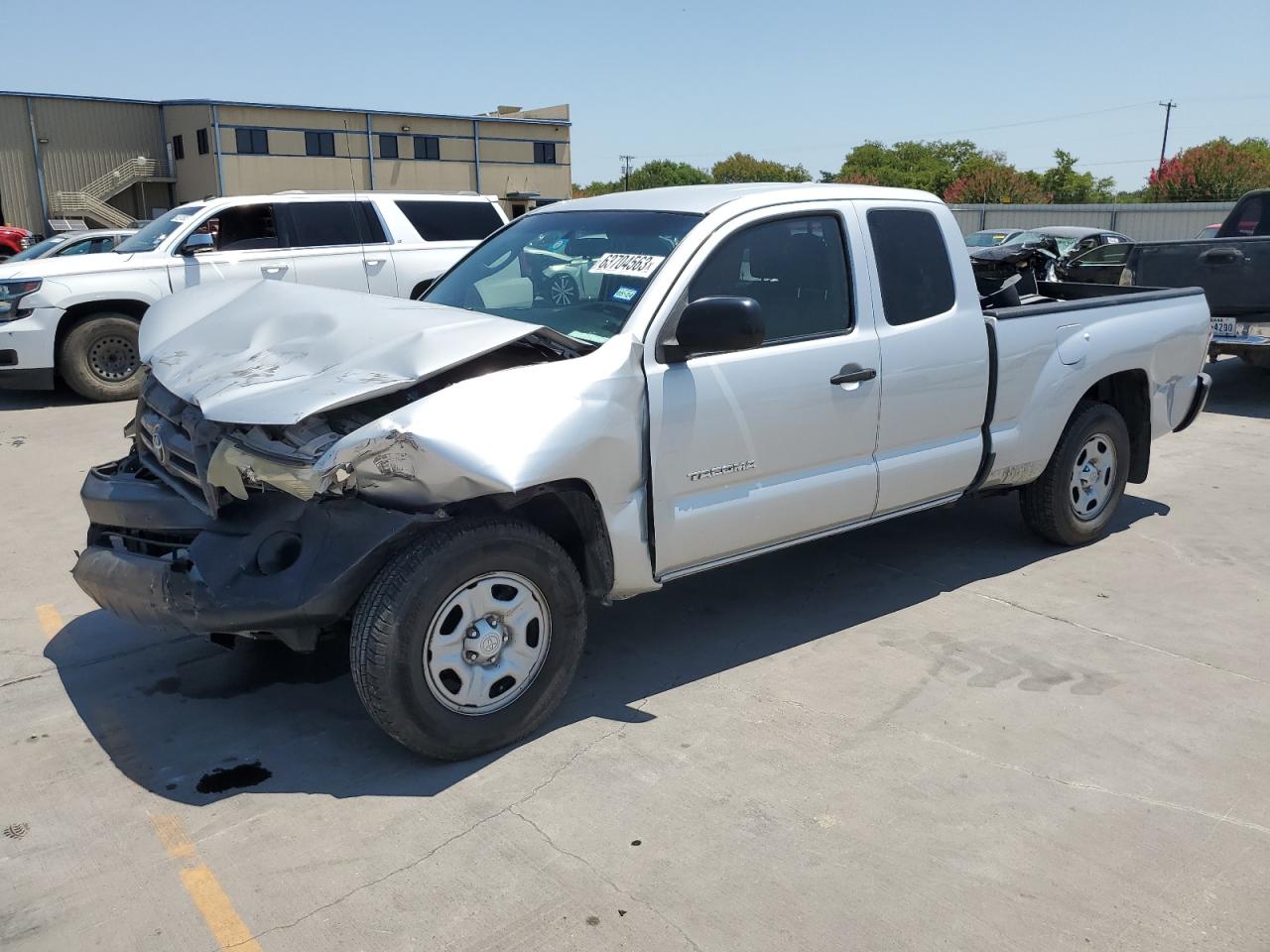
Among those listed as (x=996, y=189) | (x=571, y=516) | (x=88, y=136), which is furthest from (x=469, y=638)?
(x=996, y=189)

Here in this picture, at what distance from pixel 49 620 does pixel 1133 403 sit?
19.1ft

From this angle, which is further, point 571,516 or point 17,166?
point 17,166

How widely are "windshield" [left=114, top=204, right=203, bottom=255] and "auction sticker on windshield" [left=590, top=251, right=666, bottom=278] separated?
7.62 metres

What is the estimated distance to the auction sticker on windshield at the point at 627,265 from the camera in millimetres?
4078

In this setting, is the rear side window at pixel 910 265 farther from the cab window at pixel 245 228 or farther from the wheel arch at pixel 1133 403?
the cab window at pixel 245 228

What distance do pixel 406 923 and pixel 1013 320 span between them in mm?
3907

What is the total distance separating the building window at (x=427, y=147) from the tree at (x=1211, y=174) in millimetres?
31959

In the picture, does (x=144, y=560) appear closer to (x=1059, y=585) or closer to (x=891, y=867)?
(x=891, y=867)

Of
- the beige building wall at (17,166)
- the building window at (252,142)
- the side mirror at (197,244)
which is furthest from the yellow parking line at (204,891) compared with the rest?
the beige building wall at (17,166)

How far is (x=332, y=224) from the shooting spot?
35.4ft

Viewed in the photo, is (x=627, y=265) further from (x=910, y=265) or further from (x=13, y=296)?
(x=13, y=296)

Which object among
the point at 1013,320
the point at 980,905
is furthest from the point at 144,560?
the point at 1013,320

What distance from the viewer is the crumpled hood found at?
3340mm

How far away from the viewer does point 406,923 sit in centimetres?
283
